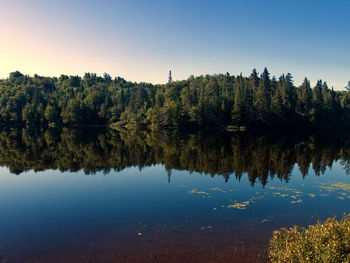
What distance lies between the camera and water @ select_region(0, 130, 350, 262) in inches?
606

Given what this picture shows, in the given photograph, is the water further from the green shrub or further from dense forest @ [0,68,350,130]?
dense forest @ [0,68,350,130]

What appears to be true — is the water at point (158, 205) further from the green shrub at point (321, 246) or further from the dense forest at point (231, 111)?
the dense forest at point (231, 111)

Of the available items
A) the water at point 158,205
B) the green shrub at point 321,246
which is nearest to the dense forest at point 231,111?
the water at point 158,205

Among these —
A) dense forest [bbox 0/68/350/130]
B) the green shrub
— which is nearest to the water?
the green shrub

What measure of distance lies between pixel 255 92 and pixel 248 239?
126m

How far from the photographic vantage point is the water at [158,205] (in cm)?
1540

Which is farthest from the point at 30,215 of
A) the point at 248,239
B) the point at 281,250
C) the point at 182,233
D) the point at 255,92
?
the point at 255,92

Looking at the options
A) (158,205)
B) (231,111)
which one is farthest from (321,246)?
(231,111)

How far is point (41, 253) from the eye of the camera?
15055 mm

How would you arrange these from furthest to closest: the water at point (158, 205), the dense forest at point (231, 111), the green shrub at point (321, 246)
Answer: the dense forest at point (231, 111) < the water at point (158, 205) < the green shrub at point (321, 246)

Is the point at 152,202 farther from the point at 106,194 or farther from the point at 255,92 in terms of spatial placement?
the point at 255,92

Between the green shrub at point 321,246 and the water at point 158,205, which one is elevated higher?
the green shrub at point 321,246

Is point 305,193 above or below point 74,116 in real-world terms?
below

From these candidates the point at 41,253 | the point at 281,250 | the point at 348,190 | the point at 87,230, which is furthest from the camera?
the point at 348,190
